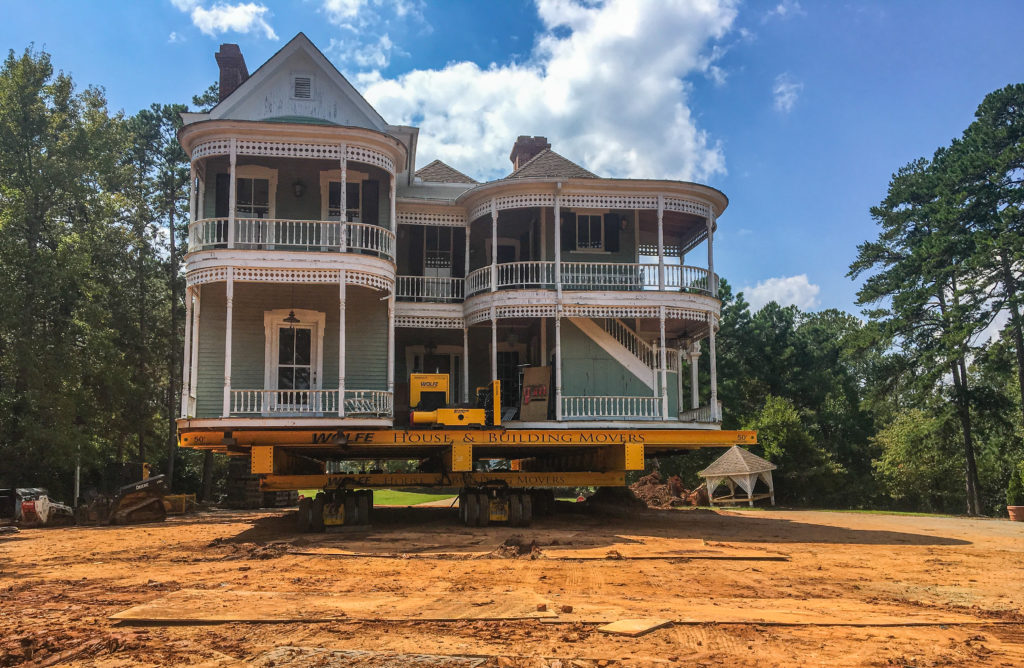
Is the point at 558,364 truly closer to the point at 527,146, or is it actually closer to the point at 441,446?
the point at 441,446

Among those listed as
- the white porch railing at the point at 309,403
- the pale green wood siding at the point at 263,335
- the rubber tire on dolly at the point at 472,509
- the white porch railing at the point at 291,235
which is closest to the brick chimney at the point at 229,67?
the white porch railing at the point at 291,235

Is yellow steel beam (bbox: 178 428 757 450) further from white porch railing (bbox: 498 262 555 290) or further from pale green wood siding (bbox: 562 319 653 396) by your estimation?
white porch railing (bbox: 498 262 555 290)

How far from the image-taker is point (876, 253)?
1690 inches

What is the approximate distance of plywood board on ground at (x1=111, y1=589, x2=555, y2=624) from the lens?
8156mm

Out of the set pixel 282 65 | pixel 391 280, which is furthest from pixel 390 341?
pixel 282 65

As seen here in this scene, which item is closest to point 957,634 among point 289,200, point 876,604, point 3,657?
point 876,604

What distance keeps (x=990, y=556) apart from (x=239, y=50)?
943 inches

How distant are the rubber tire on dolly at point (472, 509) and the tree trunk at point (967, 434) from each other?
2825cm

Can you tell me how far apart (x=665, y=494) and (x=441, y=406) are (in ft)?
56.7

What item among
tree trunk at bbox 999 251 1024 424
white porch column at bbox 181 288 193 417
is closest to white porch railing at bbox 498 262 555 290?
white porch column at bbox 181 288 193 417

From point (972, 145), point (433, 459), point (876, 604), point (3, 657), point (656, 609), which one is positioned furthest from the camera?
point (972, 145)

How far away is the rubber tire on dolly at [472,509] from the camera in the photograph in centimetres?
1803

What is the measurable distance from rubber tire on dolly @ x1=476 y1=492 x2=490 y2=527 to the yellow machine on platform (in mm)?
1618

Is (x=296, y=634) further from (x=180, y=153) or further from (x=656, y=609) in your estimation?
(x=180, y=153)
